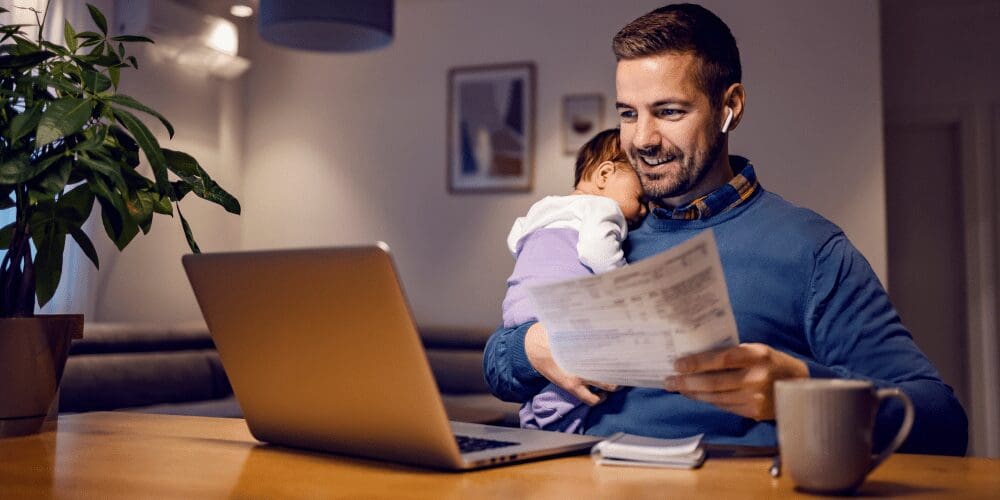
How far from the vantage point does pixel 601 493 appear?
78cm

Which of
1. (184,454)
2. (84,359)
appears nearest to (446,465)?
(184,454)

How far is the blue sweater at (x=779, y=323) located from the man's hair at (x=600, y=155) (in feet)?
1.72

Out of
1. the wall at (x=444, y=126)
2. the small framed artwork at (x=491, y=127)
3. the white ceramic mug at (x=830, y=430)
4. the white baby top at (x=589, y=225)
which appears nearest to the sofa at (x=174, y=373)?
the wall at (x=444, y=126)

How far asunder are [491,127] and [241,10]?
155 cm

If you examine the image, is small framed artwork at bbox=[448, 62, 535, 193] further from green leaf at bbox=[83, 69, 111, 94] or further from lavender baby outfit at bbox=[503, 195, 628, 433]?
green leaf at bbox=[83, 69, 111, 94]

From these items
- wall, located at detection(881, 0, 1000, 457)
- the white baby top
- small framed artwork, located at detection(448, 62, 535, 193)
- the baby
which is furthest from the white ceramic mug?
wall, located at detection(881, 0, 1000, 457)

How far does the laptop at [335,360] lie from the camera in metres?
0.83

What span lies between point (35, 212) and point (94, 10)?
375 mm

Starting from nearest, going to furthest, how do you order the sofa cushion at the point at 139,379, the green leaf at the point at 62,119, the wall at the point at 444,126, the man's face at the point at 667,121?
the green leaf at the point at 62,119, the man's face at the point at 667,121, the sofa cushion at the point at 139,379, the wall at the point at 444,126

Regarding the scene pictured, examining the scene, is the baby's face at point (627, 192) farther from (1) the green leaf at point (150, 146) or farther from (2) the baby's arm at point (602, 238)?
(1) the green leaf at point (150, 146)

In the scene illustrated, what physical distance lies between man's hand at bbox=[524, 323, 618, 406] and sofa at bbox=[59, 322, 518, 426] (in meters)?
1.56

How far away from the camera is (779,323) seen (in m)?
1.37

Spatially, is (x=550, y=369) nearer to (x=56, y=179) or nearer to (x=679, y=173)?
(x=679, y=173)

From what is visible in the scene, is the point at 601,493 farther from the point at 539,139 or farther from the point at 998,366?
the point at 998,366
